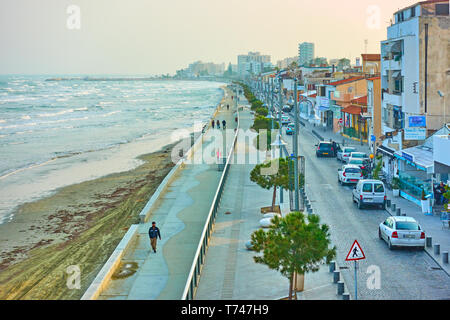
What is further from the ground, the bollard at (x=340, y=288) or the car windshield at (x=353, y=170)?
the car windshield at (x=353, y=170)

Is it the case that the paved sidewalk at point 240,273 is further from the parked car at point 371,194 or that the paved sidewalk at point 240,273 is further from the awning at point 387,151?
the awning at point 387,151

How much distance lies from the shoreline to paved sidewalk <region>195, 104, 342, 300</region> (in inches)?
170

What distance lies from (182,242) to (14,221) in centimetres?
1238

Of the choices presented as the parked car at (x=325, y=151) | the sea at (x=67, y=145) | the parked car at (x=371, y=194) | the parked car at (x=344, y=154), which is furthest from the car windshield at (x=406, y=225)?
the parked car at (x=325, y=151)

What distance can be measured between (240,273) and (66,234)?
12086mm

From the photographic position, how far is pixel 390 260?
18.9 metres

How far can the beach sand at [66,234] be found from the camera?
66.1 ft

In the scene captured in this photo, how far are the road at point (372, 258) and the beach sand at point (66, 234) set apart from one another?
28.0ft

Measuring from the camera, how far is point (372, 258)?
1914cm

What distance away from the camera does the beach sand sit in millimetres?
20156

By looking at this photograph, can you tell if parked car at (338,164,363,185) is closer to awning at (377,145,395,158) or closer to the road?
the road

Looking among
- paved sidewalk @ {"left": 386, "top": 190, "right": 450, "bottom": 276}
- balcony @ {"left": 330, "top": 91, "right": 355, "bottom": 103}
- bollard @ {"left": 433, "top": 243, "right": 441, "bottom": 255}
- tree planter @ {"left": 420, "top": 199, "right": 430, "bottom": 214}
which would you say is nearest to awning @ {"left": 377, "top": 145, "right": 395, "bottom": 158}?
paved sidewalk @ {"left": 386, "top": 190, "right": 450, "bottom": 276}
